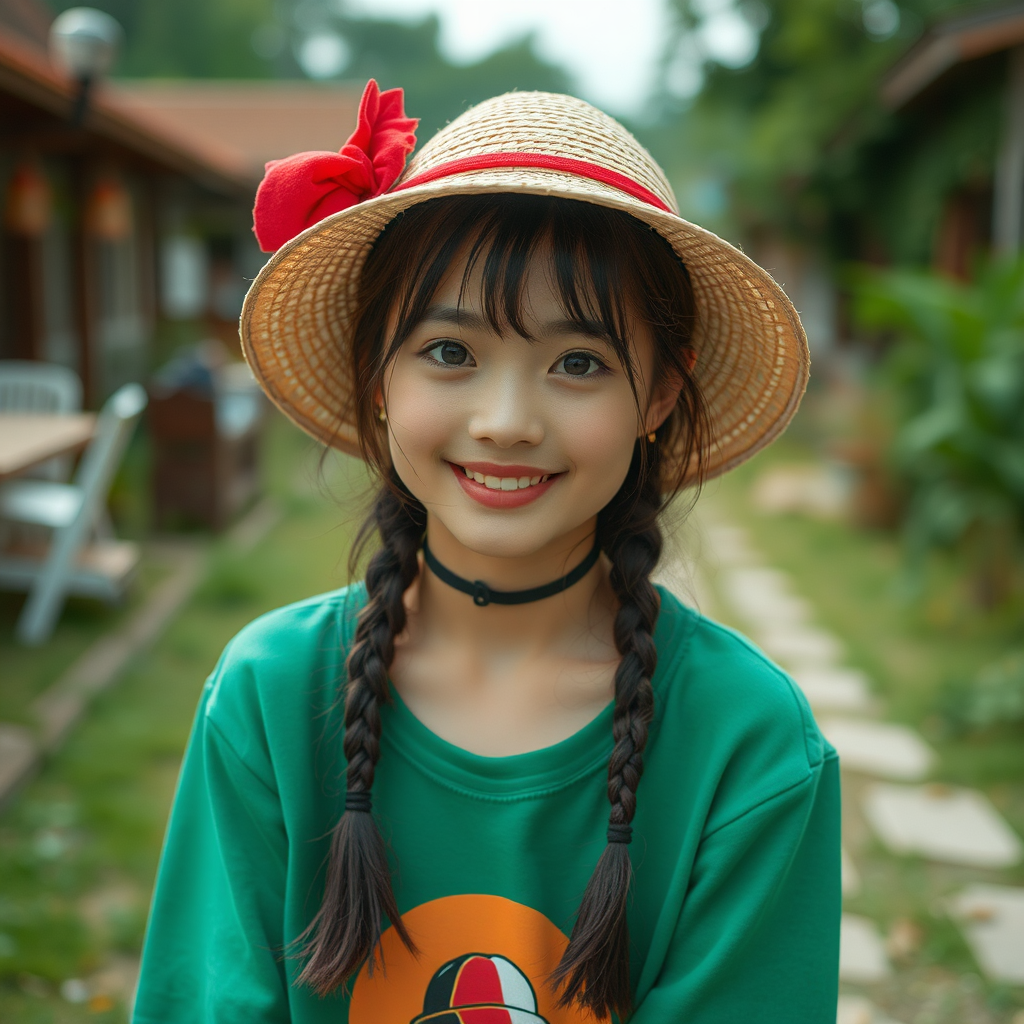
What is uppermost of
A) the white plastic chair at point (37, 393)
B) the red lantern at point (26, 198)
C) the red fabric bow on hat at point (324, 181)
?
the red lantern at point (26, 198)

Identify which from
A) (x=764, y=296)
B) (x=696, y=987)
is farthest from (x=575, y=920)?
(x=764, y=296)

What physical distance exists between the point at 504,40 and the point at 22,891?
68.8 metres

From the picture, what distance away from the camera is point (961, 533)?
208 inches

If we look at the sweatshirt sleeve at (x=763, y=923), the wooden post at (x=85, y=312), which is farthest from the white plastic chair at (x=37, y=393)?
the sweatshirt sleeve at (x=763, y=923)

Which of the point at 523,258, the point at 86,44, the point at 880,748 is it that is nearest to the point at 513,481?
the point at 523,258

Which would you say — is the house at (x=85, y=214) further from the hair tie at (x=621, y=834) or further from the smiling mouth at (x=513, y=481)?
the hair tie at (x=621, y=834)

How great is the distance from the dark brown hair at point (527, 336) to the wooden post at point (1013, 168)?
252 inches

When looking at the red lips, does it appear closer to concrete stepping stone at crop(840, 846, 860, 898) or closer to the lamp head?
concrete stepping stone at crop(840, 846, 860, 898)

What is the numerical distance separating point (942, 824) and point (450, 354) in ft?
8.70

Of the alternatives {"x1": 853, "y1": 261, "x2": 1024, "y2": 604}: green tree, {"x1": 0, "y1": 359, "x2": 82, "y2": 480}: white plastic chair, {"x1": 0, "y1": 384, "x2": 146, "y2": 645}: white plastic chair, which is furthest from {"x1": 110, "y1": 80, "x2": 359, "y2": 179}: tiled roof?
{"x1": 853, "y1": 261, "x2": 1024, "y2": 604}: green tree

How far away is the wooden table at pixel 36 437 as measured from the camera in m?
3.98

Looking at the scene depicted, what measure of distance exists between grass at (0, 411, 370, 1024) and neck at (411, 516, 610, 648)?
0.79 ft

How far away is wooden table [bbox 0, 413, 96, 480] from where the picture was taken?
3980 millimetres

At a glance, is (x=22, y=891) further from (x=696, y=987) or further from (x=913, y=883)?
(x=913, y=883)
